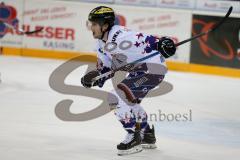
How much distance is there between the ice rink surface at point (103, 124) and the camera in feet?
20.0

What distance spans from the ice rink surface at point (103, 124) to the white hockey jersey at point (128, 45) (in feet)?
3.05

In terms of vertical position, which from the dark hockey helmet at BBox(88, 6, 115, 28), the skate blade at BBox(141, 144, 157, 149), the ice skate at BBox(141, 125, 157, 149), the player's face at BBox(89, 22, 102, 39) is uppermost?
the dark hockey helmet at BBox(88, 6, 115, 28)

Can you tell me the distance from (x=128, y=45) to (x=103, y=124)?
6.13 feet

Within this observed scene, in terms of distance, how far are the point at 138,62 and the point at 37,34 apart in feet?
23.8

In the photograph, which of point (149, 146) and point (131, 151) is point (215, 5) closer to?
point (149, 146)

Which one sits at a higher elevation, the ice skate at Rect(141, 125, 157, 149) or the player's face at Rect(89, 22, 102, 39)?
the player's face at Rect(89, 22, 102, 39)

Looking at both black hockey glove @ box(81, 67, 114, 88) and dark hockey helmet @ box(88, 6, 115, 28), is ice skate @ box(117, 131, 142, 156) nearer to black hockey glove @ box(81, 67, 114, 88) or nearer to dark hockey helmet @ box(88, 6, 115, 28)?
black hockey glove @ box(81, 67, 114, 88)

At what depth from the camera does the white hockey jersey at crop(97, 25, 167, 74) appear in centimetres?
583

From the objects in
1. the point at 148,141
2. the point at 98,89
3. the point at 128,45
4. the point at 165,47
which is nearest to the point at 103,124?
the point at 148,141

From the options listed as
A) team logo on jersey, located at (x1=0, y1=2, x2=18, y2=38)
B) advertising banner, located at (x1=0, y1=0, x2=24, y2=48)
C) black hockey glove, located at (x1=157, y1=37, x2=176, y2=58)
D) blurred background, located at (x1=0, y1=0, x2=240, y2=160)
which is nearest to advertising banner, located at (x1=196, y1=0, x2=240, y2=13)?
blurred background, located at (x1=0, y1=0, x2=240, y2=160)

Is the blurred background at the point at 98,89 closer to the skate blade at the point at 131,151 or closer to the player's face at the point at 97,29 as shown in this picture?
the skate blade at the point at 131,151

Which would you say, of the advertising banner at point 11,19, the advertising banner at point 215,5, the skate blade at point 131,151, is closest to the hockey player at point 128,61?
the skate blade at point 131,151

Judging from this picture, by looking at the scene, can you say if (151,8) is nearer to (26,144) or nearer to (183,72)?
(183,72)

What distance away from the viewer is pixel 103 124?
7.53 meters
